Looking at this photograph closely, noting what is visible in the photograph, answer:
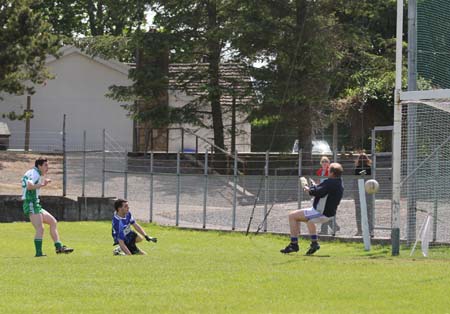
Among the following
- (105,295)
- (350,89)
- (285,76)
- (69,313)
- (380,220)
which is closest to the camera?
(69,313)

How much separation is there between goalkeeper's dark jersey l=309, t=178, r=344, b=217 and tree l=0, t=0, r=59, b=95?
22.7 meters

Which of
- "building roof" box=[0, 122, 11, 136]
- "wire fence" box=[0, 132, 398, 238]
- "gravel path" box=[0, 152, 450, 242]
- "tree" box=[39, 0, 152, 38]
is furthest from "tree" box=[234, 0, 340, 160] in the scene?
"tree" box=[39, 0, 152, 38]

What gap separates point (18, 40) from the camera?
37156 millimetres

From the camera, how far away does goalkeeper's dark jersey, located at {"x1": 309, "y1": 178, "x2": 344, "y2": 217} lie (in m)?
16.4

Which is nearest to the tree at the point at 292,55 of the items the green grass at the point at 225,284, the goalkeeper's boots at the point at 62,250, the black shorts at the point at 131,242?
the goalkeeper's boots at the point at 62,250

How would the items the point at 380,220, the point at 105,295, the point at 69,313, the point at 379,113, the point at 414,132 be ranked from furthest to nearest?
the point at 379,113 < the point at 380,220 < the point at 414,132 < the point at 105,295 < the point at 69,313

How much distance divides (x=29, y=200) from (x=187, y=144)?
29731 mm

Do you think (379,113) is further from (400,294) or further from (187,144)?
(400,294)

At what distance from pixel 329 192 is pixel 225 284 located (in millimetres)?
5099

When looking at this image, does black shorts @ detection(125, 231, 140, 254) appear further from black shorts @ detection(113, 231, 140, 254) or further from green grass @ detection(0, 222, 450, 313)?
green grass @ detection(0, 222, 450, 313)

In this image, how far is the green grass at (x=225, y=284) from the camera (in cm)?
1023

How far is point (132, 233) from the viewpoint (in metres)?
16.8

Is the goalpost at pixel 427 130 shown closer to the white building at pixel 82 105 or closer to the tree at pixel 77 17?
the white building at pixel 82 105

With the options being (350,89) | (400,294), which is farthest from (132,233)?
(350,89)
